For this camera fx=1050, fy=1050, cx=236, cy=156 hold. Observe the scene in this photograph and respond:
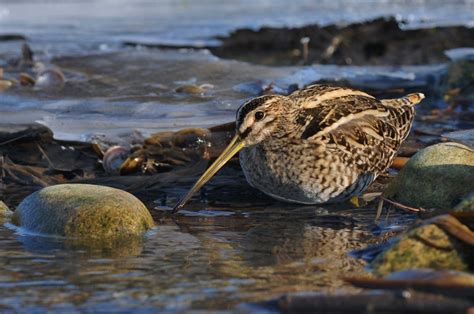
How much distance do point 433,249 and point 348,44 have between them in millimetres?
9526

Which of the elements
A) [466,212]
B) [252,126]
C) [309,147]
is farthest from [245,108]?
[466,212]

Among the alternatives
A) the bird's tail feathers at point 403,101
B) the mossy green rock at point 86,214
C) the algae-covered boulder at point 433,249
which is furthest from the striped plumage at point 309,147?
the algae-covered boulder at point 433,249

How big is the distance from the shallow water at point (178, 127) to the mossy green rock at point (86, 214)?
0.11 metres

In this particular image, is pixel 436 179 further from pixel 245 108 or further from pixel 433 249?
pixel 433 249

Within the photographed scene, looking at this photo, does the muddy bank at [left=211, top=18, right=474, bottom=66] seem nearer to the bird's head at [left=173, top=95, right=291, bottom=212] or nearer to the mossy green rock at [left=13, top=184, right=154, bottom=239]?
the bird's head at [left=173, top=95, right=291, bottom=212]

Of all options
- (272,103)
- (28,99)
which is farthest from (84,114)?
(272,103)

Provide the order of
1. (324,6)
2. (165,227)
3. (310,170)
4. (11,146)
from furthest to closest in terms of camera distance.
Answer: (324,6), (11,146), (310,170), (165,227)

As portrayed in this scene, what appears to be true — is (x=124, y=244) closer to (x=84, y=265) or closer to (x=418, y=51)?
(x=84, y=265)

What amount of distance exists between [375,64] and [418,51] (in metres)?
0.97

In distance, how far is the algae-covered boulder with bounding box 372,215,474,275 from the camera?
16.7 feet

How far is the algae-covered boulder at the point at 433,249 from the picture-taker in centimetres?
509

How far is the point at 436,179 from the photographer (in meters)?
6.56

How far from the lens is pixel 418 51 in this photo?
1409 centimetres

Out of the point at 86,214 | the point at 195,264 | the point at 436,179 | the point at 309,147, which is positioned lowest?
the point at 195,264
